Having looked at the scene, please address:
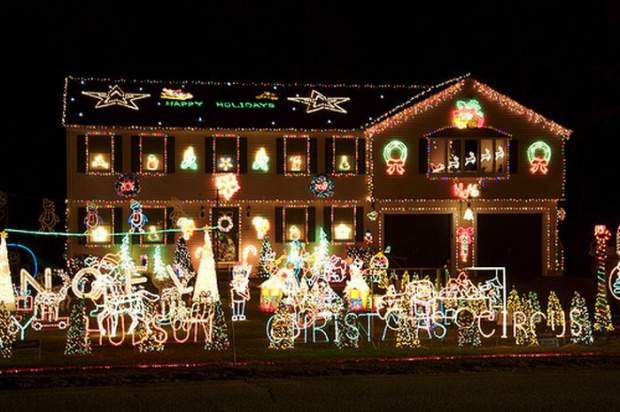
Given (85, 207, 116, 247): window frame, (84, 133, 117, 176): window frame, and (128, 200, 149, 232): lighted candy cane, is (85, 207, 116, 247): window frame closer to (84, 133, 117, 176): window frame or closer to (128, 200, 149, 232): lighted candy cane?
(128, 200, 149, 232): lighted candy cane

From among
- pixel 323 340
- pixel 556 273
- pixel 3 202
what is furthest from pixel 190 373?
pixel 556 273

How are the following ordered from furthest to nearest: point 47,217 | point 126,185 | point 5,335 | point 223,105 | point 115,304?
point 223,105 < point 126,185 < point 47,217 < point 115,304 < point 5,335

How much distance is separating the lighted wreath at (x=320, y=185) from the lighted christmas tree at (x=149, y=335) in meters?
17.3

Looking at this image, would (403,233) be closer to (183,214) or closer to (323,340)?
(183,214)

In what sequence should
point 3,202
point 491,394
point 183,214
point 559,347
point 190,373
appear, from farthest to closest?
1. point 183,214
2. point 3,202
3. point 559,347
4. point 190,373
5. point 491,394

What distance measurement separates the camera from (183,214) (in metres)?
32.3

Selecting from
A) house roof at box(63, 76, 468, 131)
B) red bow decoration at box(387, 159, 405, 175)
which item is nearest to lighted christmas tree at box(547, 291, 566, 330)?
red bow decoration at box(387, 159, 405, 175)

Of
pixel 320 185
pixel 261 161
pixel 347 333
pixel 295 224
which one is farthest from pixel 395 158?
pixel 347 333

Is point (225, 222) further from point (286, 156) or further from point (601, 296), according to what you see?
point (601, 296)

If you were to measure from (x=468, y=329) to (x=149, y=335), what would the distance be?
19.5ft

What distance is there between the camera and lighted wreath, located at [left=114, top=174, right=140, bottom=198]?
104 ft

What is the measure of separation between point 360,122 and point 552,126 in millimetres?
7573

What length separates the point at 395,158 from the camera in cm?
3372

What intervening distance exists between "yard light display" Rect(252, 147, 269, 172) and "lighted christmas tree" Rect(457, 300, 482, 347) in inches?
661
